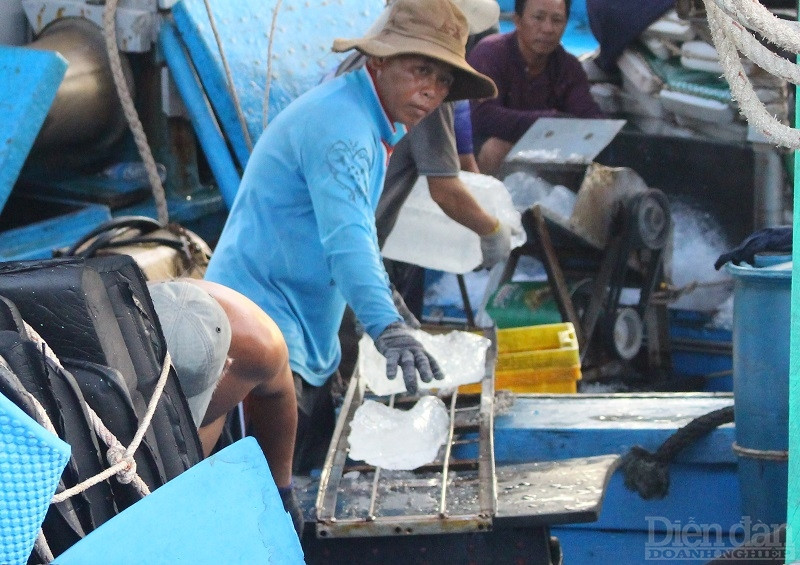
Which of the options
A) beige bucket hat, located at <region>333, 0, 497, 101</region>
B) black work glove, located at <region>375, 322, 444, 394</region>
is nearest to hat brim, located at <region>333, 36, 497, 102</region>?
beige bucket hat, located at <region>333, 0, 497, 101</region>

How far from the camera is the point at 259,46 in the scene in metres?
4.27

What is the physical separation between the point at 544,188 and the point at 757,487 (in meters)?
2.46

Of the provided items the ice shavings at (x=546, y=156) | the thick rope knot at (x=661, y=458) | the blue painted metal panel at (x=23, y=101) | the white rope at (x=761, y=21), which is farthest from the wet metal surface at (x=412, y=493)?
the ice shavings at (x=546, y=156)

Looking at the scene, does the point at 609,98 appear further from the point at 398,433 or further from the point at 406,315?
the point at 398,433

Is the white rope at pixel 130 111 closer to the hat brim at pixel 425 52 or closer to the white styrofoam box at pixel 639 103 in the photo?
the hat brim at pixel 425 52

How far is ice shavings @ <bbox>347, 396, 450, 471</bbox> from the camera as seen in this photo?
262 cm

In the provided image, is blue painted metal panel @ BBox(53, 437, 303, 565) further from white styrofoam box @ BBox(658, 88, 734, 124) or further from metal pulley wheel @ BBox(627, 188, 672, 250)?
white styrofoam box @ BBox(658, 88, 734, 124)

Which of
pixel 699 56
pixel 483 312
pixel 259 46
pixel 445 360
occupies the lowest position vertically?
pixel 483 312

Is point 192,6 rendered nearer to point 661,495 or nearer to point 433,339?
point 433,339

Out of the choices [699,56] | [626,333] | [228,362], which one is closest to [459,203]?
[626,333]

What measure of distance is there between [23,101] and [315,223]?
1219 millimetres

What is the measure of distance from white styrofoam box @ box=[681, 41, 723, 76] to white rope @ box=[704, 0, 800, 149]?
160 inches

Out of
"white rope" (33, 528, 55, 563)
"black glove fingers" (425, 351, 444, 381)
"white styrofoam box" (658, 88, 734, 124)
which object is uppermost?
"white styrofoam box" (658, 88, 734, 124)

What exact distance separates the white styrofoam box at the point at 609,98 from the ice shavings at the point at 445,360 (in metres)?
3.14
